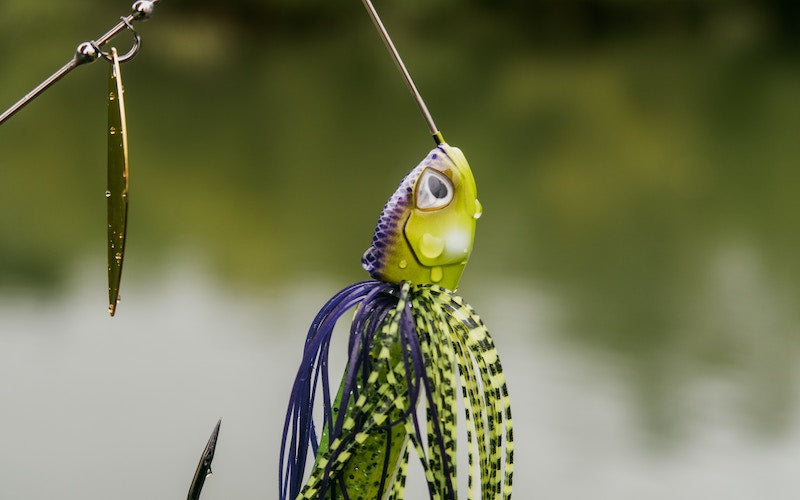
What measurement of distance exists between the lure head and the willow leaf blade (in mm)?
263

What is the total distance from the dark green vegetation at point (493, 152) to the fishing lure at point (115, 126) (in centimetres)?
152

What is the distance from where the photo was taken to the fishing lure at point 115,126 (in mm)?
957

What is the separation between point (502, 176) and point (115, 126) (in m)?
3.12

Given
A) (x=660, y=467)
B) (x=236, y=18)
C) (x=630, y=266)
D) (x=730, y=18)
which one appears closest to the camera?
(x=660, y=467)

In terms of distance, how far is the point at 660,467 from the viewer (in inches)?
81.3

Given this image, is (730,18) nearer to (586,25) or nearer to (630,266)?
(586,25)

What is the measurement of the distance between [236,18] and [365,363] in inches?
207

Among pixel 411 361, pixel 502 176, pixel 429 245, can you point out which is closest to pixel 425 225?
pixel 429 245

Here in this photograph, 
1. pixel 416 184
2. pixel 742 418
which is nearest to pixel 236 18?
pixel 742 418

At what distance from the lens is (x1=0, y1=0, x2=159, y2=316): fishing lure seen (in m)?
0.96

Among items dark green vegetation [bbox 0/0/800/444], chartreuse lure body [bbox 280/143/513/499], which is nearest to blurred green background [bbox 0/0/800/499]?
dark green vegetation [bbox 0/0/800/444]

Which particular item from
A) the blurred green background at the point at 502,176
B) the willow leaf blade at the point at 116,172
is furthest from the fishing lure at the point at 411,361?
the blurred green background at the point at 502,176

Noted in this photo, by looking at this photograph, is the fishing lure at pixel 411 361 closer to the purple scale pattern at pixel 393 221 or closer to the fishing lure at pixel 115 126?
the purple scale pattern at pixel 393 221

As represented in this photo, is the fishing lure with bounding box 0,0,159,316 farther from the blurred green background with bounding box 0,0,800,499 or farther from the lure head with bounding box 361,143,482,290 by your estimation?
the blurred green background with bounding box 0,0,800,499
